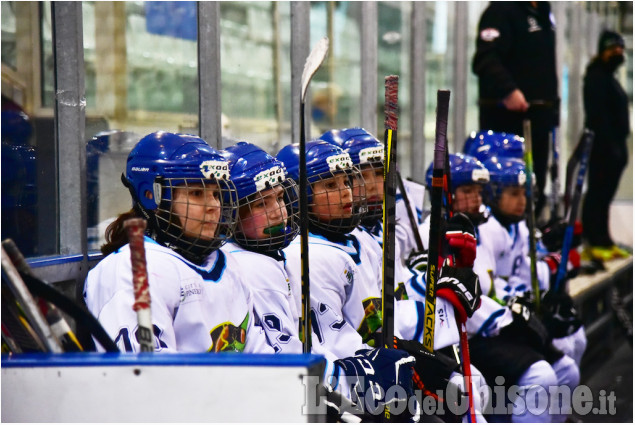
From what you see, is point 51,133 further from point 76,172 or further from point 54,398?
point 54,398

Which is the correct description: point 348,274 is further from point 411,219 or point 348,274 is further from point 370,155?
point 411,219

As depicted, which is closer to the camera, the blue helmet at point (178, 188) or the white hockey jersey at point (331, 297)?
the blue helmet at point (178, 188)

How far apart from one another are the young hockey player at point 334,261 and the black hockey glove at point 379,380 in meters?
0.18

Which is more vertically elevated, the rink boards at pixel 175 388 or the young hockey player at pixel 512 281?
the rink boards at pixel 175 388

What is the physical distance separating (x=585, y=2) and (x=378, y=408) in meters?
8.18

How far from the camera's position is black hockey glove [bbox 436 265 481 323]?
3.09 meters

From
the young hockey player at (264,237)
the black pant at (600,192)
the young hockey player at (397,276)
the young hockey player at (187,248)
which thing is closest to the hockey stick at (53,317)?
the young hockey player at (187,248)

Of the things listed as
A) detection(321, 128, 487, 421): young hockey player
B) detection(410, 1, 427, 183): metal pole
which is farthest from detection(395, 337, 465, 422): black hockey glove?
detection(410, 1, 427, 183): metal pole

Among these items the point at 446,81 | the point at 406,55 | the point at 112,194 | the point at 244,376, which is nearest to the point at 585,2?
the point at 446,81

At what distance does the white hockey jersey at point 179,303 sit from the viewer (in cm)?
207

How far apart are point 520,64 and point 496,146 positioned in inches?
29.5

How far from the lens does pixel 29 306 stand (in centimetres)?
179

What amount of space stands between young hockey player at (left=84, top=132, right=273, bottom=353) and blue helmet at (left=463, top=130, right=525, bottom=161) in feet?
9.40

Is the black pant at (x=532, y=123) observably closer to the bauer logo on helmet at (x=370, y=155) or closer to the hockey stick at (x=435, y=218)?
the bauer logo on helmet at (x=370, y=155)
